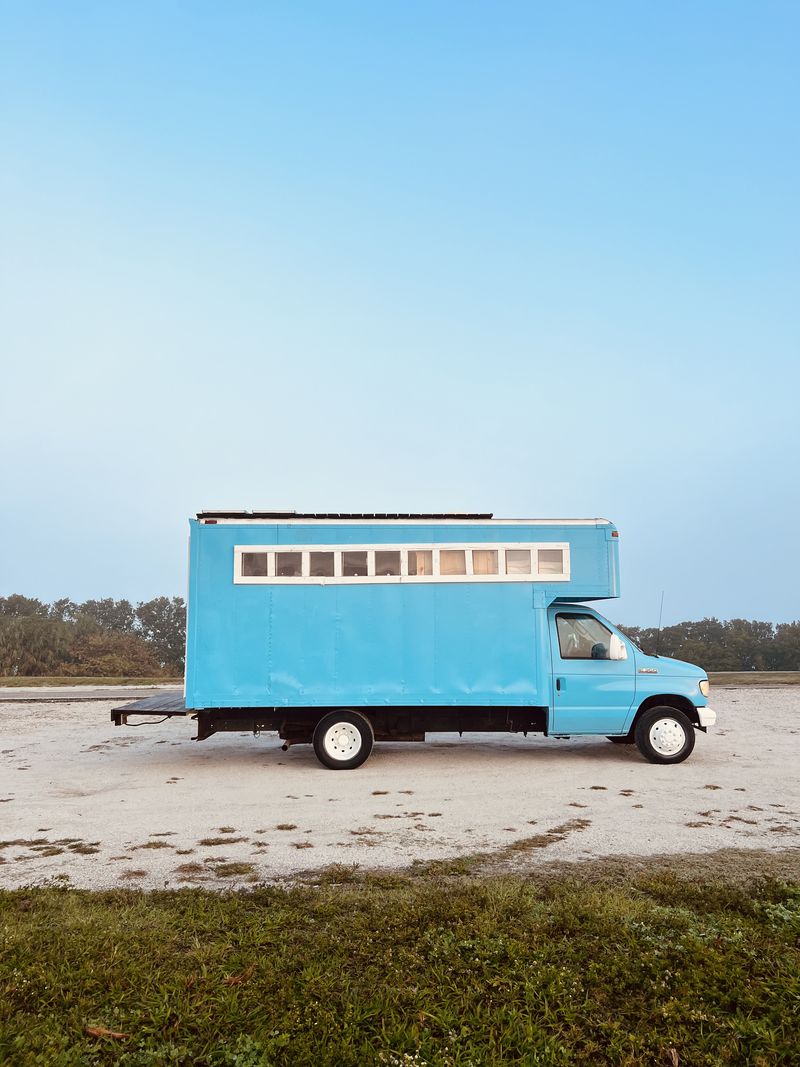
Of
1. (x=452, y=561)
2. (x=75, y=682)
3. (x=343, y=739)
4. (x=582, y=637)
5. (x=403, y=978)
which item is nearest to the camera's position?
(x=403, y=978)

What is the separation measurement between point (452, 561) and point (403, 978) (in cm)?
745

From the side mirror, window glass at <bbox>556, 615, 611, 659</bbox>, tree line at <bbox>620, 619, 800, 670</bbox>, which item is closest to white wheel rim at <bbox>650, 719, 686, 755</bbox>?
the side mirror

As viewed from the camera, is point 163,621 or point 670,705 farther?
point 163,621

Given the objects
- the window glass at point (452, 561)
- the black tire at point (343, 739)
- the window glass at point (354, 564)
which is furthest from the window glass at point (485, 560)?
the black tire at point (343, 739)

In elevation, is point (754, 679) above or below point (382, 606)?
below

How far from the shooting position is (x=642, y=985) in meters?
3.63

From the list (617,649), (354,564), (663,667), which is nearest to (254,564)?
(354,564)

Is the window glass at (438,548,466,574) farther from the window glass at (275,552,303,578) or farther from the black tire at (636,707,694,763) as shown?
the black tire at (636,707,694,763)

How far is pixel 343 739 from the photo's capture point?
418 inches

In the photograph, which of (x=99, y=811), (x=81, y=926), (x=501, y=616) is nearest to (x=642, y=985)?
(x=81, y=926)

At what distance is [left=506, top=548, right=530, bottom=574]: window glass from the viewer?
10844 mm

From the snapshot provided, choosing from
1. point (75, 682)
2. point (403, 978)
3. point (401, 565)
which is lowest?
point (75, 682)

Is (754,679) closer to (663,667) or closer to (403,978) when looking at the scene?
(663,667)

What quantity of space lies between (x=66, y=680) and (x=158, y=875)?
2750 centimetres
